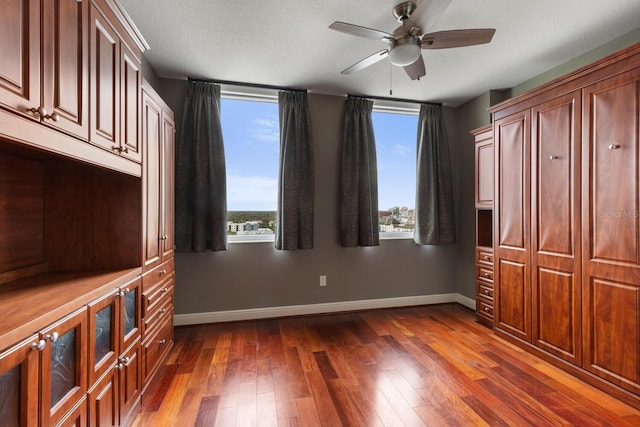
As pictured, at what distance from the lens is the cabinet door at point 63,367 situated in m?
1.06

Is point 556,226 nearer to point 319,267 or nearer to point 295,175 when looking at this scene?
point 319,267

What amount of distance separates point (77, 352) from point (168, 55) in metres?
2.53

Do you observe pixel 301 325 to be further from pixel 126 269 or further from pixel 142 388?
pixel 126 269

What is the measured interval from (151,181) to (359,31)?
1735 mm

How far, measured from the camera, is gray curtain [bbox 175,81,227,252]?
124 inches

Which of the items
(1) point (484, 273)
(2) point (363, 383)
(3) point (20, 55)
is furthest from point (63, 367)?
(1) point (484, 273)

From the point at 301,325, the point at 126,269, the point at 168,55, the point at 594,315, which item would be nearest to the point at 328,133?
the point at 168,55

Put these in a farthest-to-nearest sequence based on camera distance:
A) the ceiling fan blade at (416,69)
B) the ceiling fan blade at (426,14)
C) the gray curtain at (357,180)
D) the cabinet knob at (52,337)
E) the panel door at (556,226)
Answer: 1. the gray curtain at (357,180)
2. the ceiling fan blade at (416,69)
3. the panel door at (556,226)
4. the ceiling fan blade at (426,14)
5. the cabinet knob at (52,337)

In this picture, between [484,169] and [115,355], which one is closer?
[115,355]

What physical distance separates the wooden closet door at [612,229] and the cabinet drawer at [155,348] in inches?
122

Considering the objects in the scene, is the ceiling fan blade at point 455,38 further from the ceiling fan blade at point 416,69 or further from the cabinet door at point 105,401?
the cabinet door at point 105,401

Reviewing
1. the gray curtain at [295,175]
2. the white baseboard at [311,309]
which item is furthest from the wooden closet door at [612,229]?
the gray curtain at [295,175]

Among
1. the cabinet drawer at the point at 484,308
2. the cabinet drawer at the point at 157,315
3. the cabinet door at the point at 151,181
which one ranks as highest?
the cabinet door at the point at 151,181

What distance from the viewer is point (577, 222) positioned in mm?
2242
